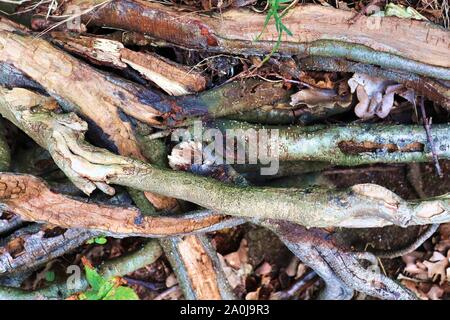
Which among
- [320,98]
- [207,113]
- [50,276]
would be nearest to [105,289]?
[50,276]

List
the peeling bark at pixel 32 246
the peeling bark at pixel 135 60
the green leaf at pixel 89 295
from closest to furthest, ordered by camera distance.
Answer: the peeling bark at pixel 135 60, the peeling bark at pixel 32 246, the green leaf at pixel 89 295

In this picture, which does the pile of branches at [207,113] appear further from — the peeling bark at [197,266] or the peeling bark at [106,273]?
the peeling bark at [197,266]

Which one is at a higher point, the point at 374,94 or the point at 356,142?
the point at 374,94

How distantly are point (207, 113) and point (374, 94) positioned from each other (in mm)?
888

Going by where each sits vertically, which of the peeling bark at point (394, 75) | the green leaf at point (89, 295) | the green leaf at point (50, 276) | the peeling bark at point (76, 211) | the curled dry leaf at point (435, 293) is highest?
the peeling bark at point (394, 75)

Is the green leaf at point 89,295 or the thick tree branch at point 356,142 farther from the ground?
the thick tree branch at point 356,142

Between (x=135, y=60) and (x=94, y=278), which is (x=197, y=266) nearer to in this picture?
(x=94, y=278)

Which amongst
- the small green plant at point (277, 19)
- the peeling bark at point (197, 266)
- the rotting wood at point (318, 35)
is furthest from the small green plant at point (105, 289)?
the small green plant at point (277, 19)

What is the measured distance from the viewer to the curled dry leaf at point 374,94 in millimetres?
2559

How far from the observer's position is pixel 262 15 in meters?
2.36

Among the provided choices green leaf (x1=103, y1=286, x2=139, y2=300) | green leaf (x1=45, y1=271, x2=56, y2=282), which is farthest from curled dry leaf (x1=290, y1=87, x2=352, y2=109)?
green leaf (x1=45, y1=271, x2=56, y2=282)

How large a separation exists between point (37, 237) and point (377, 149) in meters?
1.86

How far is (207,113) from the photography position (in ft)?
8.25
